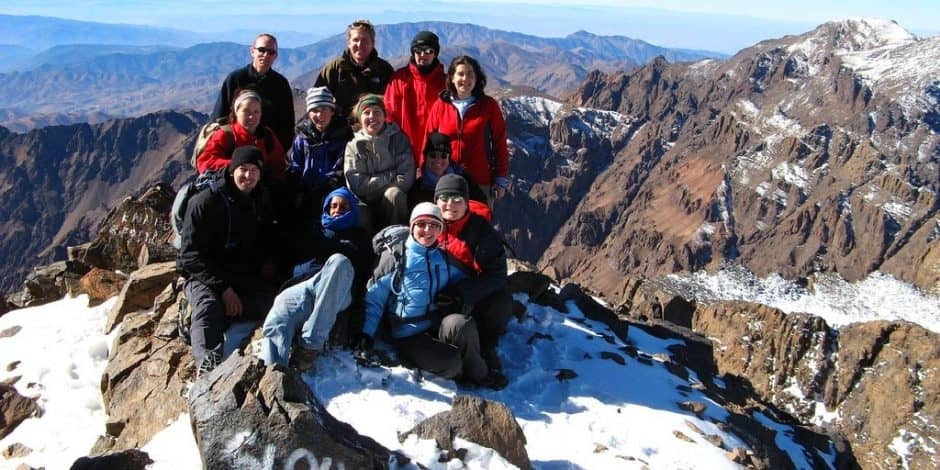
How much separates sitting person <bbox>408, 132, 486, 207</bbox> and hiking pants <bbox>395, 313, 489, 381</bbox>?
3.27m

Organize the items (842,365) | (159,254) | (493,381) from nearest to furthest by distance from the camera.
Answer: (493,381), (159,254), (842,365)

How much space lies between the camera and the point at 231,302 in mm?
10812

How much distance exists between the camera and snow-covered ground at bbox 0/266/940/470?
955cm

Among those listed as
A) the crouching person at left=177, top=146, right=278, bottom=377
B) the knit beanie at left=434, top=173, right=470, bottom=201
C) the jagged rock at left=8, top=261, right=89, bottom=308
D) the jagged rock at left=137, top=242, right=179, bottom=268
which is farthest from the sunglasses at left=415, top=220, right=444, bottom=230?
the jagged rock at left=8, top=261, right=89, bottom=308

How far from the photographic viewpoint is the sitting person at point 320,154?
12445mm

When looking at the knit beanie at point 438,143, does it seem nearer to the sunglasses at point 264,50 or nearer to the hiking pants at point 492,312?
the hiking pants at point 492,312

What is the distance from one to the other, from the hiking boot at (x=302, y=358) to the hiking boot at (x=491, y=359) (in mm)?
3720

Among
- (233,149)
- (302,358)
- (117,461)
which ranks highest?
(233,149)

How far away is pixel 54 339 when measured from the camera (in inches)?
568

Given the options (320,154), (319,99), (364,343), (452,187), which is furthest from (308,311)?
(319,99)

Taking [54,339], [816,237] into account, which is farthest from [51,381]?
[816,237]

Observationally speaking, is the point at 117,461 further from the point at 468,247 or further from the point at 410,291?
the point at 468,247

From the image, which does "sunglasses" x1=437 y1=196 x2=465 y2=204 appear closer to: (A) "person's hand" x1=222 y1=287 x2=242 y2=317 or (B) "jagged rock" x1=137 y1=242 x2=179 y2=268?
(A) "person's hand" x1=222 y1=287 x2=242 y2=317

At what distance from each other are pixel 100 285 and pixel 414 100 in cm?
1028
